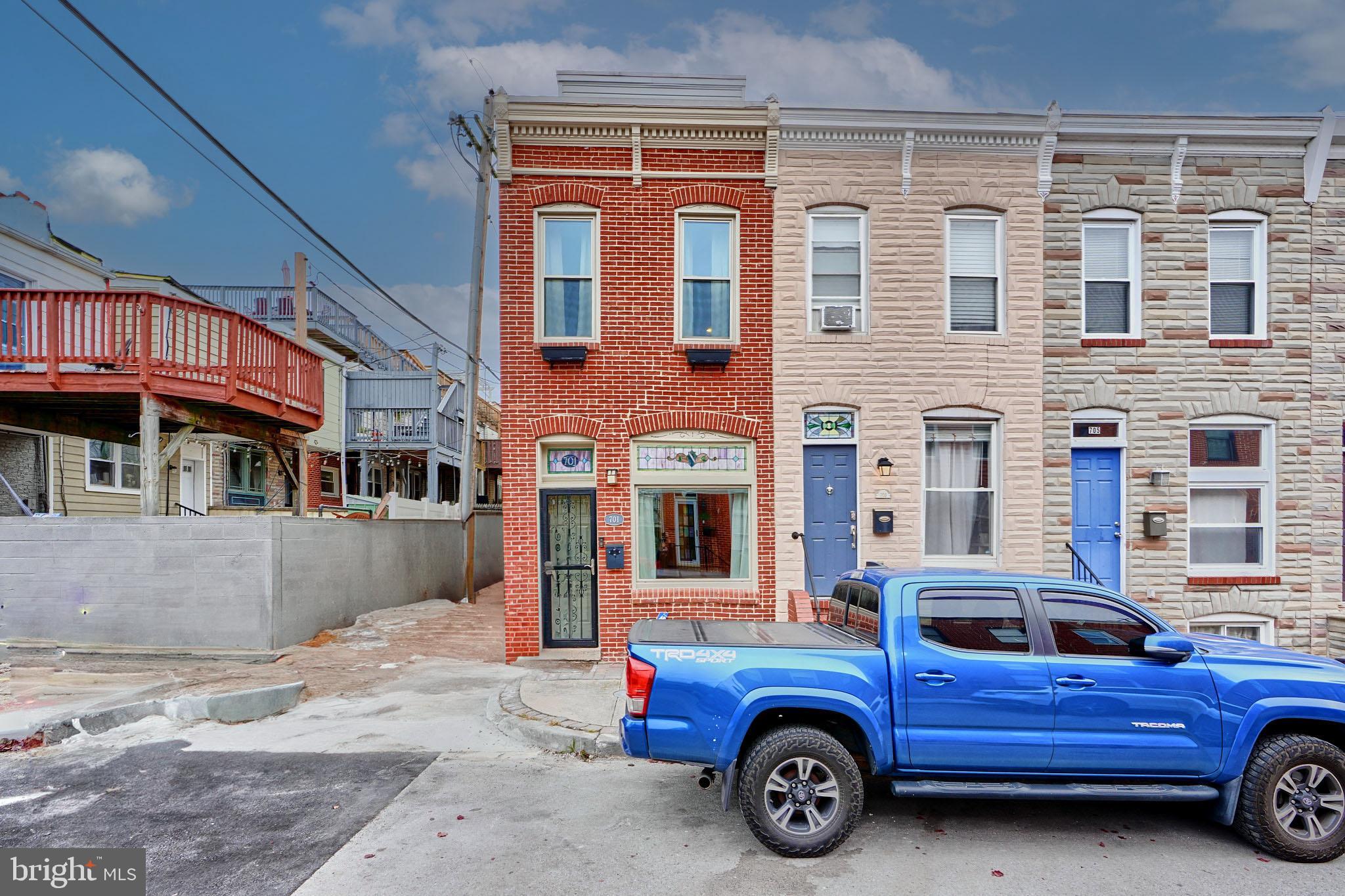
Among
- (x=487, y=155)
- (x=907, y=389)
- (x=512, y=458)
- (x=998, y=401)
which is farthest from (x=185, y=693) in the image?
(x=487, y=155)

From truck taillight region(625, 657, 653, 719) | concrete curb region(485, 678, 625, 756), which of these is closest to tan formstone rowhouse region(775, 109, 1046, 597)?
concrete curb region(485, 678, 625, 756)

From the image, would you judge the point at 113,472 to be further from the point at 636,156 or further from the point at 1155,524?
the point at 1155,524

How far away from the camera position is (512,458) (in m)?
9.95

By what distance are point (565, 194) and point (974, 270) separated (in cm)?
581

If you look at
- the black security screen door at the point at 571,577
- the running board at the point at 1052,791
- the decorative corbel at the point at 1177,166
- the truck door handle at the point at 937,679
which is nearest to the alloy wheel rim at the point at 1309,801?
the running board at the point at 1052,791

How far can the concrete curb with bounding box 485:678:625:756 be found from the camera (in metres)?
6.54

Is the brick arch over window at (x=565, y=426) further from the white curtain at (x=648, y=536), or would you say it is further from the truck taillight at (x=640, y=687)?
the truck taillight at (x=640, y=687)

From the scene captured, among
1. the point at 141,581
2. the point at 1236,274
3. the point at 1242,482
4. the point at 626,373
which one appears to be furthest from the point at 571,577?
the point at 1236,274

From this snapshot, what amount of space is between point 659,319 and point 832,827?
7001 millimetres

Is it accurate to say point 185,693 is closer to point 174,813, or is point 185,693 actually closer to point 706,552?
point 174,813

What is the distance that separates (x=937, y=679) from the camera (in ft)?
15.6

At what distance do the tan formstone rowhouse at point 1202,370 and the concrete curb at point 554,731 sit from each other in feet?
22.8

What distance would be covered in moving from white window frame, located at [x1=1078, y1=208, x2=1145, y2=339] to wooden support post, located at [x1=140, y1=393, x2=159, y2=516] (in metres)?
12.9

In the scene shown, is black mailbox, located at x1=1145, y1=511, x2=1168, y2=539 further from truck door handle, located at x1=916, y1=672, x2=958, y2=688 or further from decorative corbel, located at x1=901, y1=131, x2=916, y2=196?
truck door handle, located at x1=916, y1=672, x2=958, y2=688
